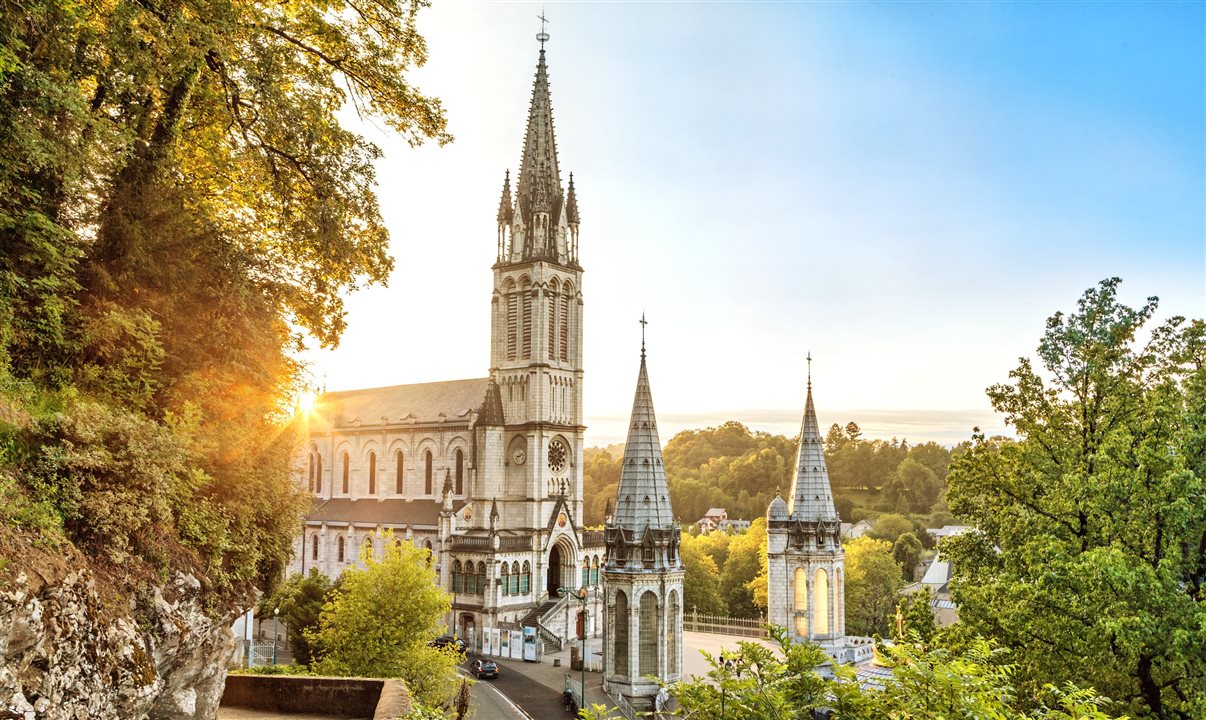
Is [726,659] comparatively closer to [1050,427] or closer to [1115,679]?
[1115,679]

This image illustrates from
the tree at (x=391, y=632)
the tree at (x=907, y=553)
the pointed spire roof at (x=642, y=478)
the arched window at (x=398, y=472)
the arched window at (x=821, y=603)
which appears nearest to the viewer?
the tree at (x=391, y=632)

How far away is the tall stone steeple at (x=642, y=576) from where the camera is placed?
2897 centimetres

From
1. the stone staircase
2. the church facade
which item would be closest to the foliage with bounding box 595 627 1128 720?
the stone staircase

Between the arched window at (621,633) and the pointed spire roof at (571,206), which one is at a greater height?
the pointed spire roof at (571,206)

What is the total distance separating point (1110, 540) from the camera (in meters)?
14.9

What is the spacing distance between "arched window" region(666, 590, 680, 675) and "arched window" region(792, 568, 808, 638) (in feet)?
30.0

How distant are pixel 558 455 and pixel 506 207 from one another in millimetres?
17818

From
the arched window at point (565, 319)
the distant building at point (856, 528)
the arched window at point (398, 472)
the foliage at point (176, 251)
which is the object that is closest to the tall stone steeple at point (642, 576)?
the foliage at point (176, 251)

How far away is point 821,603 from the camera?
37219 mm

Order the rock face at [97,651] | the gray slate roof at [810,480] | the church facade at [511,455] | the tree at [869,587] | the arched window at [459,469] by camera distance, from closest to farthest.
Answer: the rock face at [97,651] < the gray slate roof at [810,480] < the church facade at [511,455] < the tree at [869,587] < the arched window at [459,469]

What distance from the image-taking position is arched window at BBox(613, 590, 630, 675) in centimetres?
2911

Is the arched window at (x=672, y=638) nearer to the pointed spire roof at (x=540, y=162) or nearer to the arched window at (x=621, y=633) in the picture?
the arched window at (x=621, y=633)

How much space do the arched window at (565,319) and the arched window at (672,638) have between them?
27194 mm

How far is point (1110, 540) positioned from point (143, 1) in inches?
696
